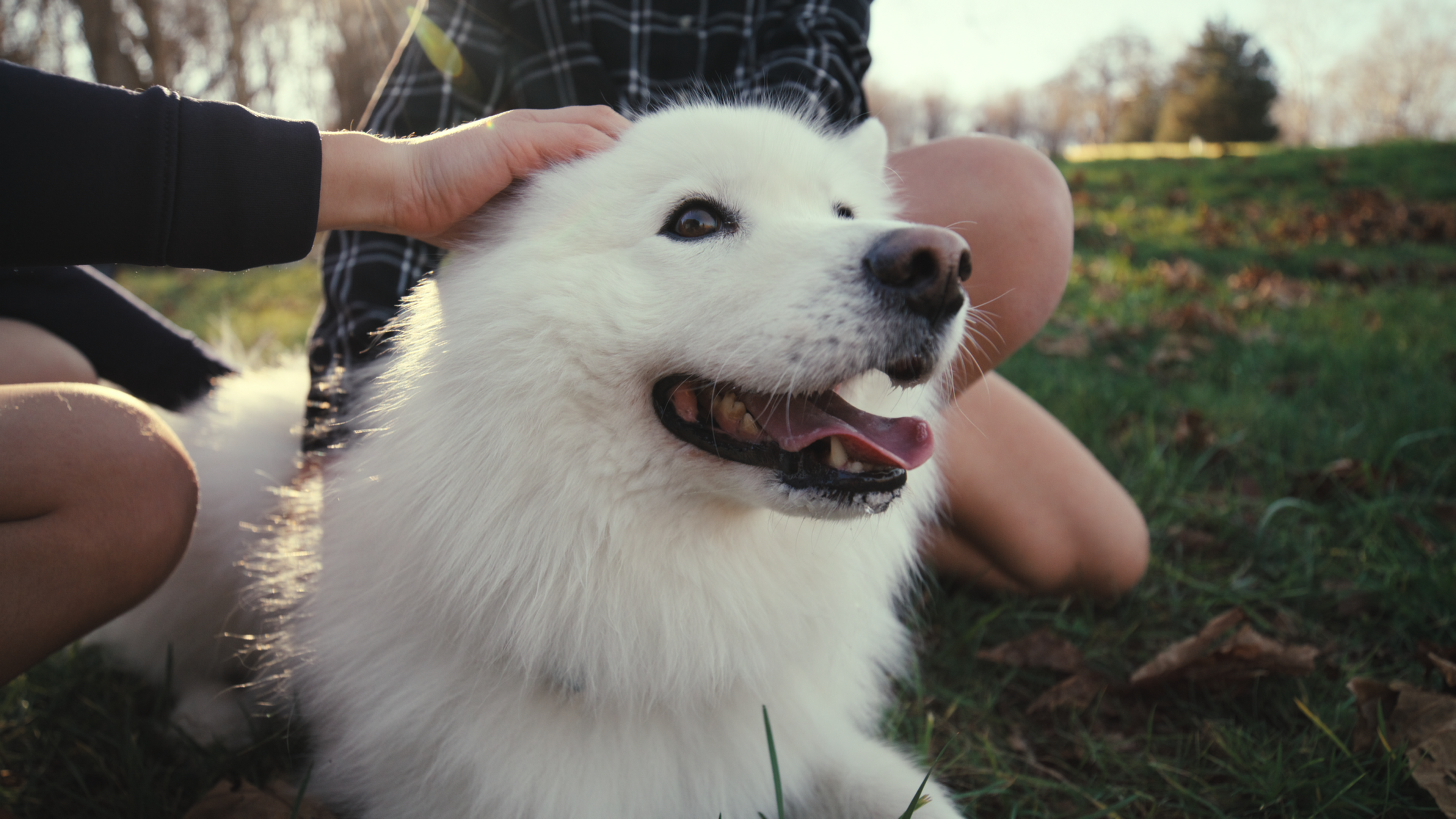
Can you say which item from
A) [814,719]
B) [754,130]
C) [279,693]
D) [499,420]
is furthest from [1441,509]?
[279,693]

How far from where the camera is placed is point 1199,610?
225cm

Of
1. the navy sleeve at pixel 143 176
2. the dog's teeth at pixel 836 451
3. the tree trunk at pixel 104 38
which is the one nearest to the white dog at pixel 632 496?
the dog's teeth at pixel 836 451

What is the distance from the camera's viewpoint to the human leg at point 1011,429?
207 cm

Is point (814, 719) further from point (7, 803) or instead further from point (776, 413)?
point (7, 803)

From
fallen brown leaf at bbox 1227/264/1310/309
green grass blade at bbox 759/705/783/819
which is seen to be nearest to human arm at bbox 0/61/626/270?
green grass blade at bbox 759/705/783/819

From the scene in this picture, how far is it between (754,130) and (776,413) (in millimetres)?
555

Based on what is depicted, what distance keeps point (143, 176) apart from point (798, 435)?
111 cm

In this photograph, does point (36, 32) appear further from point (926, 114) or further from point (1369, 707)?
point (926, 114)

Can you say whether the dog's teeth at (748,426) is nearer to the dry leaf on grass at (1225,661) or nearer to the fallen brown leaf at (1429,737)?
the dry leaf on grass at (1225,661)

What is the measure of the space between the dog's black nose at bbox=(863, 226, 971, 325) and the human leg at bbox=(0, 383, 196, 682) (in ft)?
4.49

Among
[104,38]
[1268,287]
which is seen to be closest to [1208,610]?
[1268,287]

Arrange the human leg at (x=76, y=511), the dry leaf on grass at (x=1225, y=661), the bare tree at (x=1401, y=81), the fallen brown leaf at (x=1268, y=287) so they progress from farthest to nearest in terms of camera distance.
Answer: the bare tree at (x=1401, y=81)
the fallen brown leaf at (x=1268, y=287)
the dry leaf on grass at (x=1225, y=661)
the human leg at (x=76, y=511)

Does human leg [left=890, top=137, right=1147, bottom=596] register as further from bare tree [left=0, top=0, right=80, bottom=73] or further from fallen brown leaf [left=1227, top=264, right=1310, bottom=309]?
bare tree [left=0, top=0, right=80, bottom=73]

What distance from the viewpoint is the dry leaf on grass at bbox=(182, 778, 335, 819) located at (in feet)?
4.64
